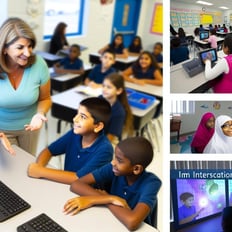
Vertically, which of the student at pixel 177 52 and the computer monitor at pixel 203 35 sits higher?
the computer monitor at pixel 203 35

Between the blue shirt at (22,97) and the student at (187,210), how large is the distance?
1027 millimetres

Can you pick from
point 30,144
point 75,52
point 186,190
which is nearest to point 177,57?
point 186,190

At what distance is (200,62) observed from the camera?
0.92 meters

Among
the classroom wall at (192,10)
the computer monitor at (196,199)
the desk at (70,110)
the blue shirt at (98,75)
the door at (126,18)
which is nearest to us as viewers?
the classroom wall at (192,10)

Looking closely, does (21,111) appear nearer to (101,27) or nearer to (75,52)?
(75,52)

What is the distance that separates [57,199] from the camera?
4.44 ft

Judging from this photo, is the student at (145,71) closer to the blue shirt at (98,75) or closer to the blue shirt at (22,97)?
the blue shirt at (98,75)

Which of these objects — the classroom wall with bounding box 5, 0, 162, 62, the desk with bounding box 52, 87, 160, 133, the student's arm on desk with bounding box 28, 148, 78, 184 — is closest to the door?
the classroom wall with bounding box 5, 0, 162, 62

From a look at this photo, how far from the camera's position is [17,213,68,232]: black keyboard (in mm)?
1155

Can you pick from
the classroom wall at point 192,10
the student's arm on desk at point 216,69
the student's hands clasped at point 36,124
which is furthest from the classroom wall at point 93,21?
the student's arm on desk at point 216,69

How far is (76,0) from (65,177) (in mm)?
5217

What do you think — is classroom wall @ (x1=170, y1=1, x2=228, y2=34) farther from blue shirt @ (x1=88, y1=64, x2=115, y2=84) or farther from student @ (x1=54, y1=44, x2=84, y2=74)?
student @ (x1=54, y1=44, x2=84, y2=74)

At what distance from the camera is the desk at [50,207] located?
3.99 ft

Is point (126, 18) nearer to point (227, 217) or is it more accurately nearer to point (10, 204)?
point (10, 204)
